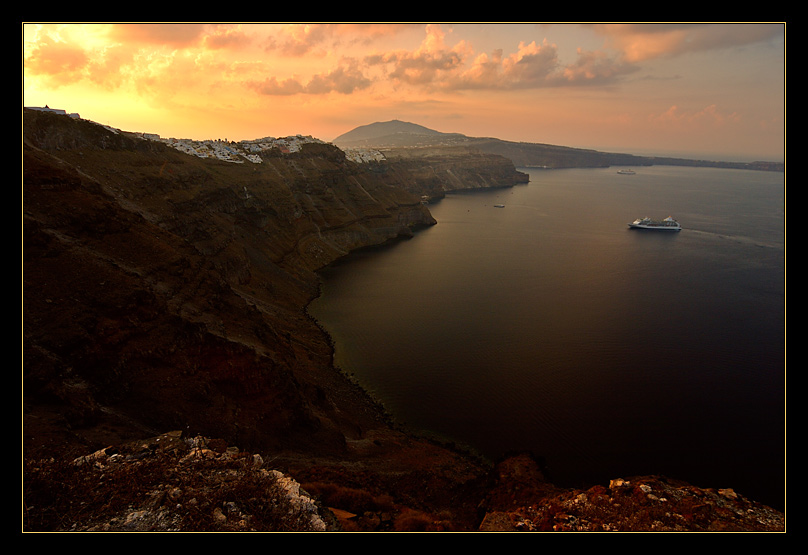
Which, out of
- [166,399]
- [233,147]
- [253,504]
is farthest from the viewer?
[233,147]

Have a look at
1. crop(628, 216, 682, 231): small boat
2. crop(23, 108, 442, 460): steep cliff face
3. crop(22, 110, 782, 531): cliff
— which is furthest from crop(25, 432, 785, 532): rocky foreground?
crop(628, 216, 682, 231): small boat

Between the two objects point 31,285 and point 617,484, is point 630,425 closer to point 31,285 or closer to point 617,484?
point 617,484

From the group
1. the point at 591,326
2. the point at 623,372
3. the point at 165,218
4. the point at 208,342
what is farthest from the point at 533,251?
the point at 208,342

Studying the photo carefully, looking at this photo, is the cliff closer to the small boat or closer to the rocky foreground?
the rocky foreground

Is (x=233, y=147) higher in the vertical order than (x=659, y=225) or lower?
higher

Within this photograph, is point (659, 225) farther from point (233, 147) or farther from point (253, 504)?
point (253, 504)

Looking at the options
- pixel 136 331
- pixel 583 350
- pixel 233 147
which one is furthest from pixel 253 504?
pixel 233 147

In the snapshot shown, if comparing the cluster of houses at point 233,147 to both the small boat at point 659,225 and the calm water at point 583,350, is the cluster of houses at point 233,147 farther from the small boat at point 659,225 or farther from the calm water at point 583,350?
the small boat at point 659,225
